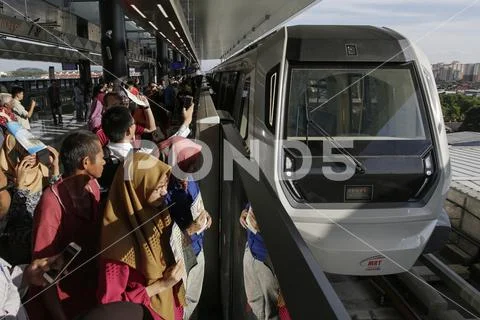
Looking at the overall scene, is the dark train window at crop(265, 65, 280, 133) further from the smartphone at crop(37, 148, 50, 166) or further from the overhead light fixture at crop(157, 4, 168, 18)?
the overhead light fixture at crop(157, 4, 168, 18)

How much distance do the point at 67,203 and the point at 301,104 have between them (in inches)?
117

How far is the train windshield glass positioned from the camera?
4.36 meters

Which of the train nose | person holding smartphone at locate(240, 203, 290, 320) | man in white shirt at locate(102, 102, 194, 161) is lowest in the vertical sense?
the train nose

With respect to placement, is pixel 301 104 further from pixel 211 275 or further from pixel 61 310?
pixel 61 310

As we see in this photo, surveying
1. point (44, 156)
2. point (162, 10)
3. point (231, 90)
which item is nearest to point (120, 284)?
point (44, 156)

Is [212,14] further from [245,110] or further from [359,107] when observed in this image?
[359,107]

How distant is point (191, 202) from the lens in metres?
2.00

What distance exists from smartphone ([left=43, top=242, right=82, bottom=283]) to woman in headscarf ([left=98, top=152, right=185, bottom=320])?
0.36 ft

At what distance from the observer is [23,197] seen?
117 inches

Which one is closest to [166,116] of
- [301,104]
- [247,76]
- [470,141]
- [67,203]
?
[247,76]

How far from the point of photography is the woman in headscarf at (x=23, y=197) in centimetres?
273

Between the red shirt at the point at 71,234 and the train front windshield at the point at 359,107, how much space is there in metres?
2.67

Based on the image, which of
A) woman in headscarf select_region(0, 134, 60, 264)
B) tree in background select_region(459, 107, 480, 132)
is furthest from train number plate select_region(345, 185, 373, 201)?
tree in background select_region(459, 107, 480, 132)

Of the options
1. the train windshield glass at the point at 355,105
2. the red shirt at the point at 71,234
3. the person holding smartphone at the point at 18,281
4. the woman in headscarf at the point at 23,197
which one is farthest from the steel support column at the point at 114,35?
the person holding smartphone at the point at 18,281
